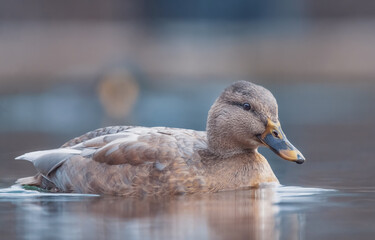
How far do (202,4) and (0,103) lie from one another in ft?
29.3

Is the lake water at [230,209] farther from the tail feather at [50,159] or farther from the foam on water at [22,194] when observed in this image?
the tail feather at [50,159]

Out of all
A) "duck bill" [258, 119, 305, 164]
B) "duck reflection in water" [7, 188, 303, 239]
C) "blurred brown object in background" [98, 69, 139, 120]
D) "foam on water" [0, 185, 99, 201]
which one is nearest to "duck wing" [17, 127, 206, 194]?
"foam on water" [0, 185, 99, 201]

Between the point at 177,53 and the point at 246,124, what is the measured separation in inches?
653

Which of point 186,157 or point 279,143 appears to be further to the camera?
point 186,157

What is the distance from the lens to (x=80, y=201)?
29.5 ft

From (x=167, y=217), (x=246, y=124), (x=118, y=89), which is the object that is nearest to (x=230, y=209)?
(x=167, y=217)

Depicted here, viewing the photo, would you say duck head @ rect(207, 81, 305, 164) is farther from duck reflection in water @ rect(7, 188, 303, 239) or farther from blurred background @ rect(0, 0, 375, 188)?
blurred background @ rect(0, 0, 375, 188)

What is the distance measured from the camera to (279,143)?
9.20 metres

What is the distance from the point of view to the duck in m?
9.22

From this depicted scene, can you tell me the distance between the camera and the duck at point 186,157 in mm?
9219

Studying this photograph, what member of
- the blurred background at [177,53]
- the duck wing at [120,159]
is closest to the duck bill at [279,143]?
the duck wing at [120,159]

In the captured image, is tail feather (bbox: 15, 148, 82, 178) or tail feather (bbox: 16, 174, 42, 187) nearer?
tail feather (bbox: 15, 148, 82, 178)

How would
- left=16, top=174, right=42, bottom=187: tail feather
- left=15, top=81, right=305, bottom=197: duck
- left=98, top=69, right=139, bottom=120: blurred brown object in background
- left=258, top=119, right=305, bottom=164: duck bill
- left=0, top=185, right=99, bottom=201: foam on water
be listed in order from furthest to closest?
left=98, top=69, right=139, bottom=120: blurred brown object in background
left=16, top=174, right=42, bottom=187: tail feather
left=0, top=185, right=99, bottom=201: foam on water
left=15, top=81, right=305, bottom=197: duck
left=258, top=119, right=305, bottom=164: duck bill

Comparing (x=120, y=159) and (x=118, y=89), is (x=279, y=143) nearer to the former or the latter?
(x=120, y=159)
